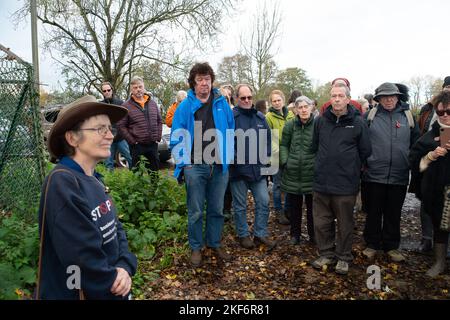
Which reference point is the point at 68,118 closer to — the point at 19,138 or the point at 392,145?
the point at 19,138

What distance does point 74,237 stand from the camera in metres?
1.65

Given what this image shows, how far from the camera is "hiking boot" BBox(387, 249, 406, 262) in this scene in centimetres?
410

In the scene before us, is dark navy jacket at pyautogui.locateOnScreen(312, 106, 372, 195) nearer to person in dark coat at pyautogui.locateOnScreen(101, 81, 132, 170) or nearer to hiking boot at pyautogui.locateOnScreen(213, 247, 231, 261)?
hiking boot at pyautogui.locateOnScreen(213, 247, 231, 261)

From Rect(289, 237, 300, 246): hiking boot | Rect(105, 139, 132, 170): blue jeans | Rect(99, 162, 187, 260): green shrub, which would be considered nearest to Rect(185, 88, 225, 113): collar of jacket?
Rect(99, 162, 187, 260): green shrub

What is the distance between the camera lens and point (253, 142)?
4336 mm

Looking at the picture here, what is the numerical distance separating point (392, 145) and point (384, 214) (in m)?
0.86

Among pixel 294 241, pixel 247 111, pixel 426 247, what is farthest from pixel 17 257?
pixel 426 247

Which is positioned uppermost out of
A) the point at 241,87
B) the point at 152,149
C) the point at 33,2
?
the point at 33,2

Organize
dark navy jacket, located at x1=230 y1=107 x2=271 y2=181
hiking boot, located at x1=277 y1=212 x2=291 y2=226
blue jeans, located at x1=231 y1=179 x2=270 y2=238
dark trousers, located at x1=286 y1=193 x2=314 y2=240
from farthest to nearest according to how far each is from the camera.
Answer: hiking boot, located at x1=277 y1=212 x2=291 y2=226, dark trousers, located at x1=286 y1=193 x2=314 y2=240, blue jeans, located at x1=231 y1=179 x2=270 y2=238, dark navy jacket, located at x1=230 y1=107 x2=271 y2=181

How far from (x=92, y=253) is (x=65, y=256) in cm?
12

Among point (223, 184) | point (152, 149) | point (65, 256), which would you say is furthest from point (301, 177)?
point (65, 256)

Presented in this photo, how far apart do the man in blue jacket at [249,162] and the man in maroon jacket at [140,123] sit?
2.05 m
